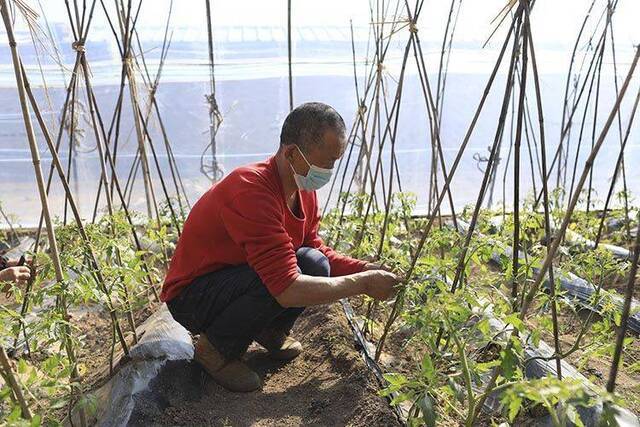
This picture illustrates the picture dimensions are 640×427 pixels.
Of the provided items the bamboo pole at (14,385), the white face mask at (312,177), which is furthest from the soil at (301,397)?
the white face mask at (312,177)

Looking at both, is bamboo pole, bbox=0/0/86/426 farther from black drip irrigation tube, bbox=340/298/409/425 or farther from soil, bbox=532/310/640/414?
soil, bbox=532/310/640/414

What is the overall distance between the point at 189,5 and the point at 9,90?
5.25 feet

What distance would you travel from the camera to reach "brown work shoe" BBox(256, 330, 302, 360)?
2389 millimetres

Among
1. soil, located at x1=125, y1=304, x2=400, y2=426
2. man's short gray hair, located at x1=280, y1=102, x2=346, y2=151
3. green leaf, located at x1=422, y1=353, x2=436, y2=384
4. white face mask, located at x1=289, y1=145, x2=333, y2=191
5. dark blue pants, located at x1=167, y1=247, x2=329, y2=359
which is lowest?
soil, located at x1=125, y1=304, x2=400, y2=426

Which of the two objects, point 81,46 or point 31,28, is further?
point 81,46

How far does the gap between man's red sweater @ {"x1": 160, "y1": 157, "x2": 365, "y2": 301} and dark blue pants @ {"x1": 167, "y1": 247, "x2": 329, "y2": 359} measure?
0.05m

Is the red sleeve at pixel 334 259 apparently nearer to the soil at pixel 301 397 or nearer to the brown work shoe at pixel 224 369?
the soil at pixel 301 397

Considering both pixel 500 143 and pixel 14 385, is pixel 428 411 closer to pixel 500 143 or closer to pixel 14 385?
pixel 14 385

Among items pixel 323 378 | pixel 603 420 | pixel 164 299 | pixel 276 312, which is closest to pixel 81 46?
pixel 164 299

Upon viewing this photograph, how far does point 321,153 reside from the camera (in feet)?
6.45

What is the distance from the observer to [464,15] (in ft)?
16.1

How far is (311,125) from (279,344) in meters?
0.97

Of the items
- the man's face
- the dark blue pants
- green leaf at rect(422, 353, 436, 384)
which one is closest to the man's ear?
the man's face

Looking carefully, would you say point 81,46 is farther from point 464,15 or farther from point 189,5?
point 464,15
